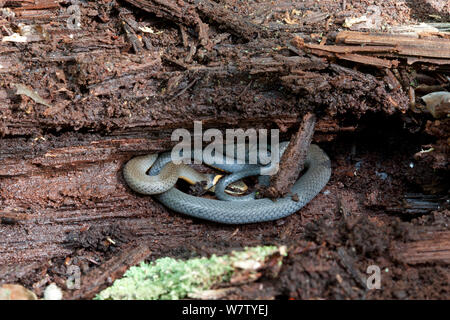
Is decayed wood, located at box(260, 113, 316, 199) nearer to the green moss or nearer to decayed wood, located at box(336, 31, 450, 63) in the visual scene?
decayed wood, located at box(336, 31, 450, 63)

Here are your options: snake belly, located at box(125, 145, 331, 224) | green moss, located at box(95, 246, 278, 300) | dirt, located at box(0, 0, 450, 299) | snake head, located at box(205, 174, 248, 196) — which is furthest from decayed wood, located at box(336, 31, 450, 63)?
green moss, located at box(95, 246, 278, 300)

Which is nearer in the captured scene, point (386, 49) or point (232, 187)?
point (386, 49)

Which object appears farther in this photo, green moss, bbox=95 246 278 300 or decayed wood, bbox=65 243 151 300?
decayed wood, bbox=65 243 151 300

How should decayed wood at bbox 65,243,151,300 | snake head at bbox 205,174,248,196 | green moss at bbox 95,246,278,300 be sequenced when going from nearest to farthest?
green moss at bbox 95,246,278,300
decayed wood at bbox 65,243,151,300
snake head at bbox 205,174,248,196

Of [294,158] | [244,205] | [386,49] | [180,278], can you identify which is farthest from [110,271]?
[386,49]

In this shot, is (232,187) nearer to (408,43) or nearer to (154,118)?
(154,118)

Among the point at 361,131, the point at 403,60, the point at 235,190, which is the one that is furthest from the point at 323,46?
the point at 235,190
